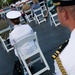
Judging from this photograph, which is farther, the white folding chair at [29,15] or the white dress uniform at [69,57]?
the white folding chair at [29,15]

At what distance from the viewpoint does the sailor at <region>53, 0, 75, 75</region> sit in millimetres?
1379

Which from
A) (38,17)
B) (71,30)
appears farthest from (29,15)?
(71,30)

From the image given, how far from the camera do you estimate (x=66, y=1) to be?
148 centimetres

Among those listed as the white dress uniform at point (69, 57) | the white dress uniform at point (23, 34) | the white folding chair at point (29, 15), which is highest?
the white dress uniform at point (69, 57)

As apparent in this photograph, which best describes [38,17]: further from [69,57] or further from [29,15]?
[69,57]

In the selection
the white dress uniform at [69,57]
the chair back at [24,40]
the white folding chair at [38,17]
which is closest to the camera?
the white dress uniform at [69,57]

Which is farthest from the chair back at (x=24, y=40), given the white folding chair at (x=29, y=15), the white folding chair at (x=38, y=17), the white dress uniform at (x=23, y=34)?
the white folding chair at (x=29, y=15)

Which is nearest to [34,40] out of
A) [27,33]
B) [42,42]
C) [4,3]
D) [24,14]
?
[27,33]

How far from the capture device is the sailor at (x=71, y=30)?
1.38 meters

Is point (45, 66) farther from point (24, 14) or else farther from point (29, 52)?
point (24, 14)

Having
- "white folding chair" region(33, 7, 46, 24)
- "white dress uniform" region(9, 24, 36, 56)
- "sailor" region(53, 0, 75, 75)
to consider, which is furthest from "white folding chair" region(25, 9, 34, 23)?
"sailor" region(53, 0, 75, 75)

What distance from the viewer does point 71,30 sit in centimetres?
149

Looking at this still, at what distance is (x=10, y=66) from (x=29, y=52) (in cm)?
189

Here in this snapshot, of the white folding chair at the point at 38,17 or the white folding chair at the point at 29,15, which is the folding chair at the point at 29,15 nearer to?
the white folding chair at the point at 29,15
